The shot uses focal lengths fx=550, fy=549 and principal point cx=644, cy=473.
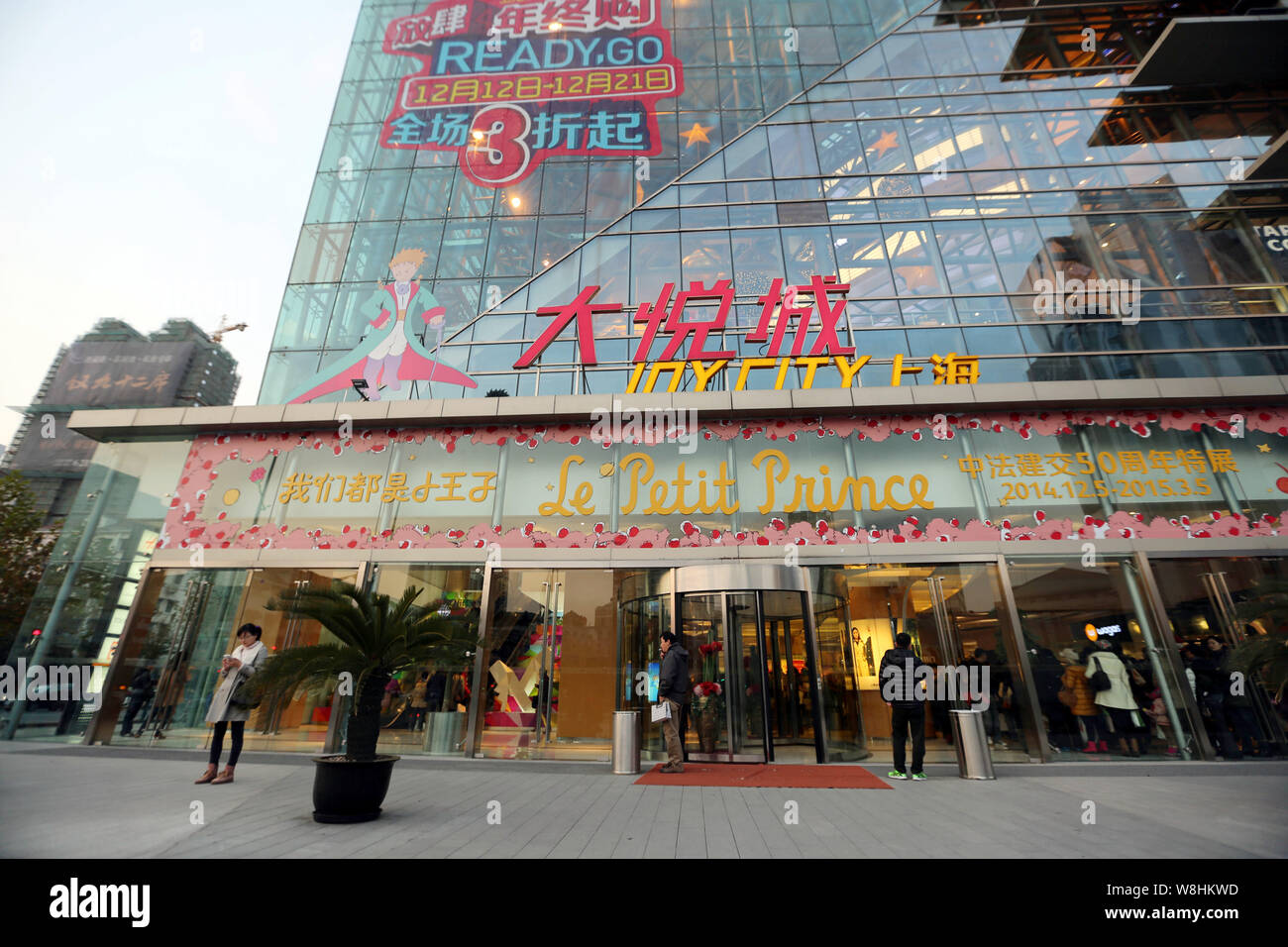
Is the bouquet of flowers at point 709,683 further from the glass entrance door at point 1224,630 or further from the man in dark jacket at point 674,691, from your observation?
the glass entrance door at point 1224,630

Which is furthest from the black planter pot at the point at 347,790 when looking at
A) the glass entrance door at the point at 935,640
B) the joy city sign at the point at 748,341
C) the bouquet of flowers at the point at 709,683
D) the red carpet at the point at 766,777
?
the joy city sign at the point at 748,341

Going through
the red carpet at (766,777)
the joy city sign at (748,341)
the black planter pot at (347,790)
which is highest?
the joy city sign at (748,341)

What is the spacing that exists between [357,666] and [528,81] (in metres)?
22.5

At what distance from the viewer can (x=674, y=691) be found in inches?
340

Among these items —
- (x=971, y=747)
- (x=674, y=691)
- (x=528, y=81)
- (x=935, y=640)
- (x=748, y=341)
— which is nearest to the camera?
(x=971, y=747)

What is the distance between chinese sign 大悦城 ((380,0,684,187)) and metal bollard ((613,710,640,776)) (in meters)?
17.6

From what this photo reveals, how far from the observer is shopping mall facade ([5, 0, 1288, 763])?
10.1 metres

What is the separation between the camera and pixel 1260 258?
15703mm

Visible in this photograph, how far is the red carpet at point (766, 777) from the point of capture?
757cm

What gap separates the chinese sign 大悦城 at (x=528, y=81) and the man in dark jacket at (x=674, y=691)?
17.1 meters

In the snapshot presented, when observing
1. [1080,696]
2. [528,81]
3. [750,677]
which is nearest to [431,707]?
[750,677]

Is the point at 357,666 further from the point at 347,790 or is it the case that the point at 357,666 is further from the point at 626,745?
the point at 626,745
